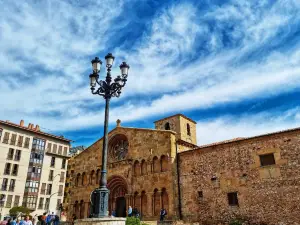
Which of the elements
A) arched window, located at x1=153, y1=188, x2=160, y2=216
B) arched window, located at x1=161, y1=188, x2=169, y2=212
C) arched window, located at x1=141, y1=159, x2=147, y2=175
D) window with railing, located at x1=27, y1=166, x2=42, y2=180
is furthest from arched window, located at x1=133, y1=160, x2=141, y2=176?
window with railing, located at x1=27, y1=166, x2=42, y2=180

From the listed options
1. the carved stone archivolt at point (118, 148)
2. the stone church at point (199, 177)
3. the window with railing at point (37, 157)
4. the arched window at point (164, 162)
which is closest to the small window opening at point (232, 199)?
the stone church at point (199, 177)

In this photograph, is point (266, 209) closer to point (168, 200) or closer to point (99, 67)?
point (168, 200)

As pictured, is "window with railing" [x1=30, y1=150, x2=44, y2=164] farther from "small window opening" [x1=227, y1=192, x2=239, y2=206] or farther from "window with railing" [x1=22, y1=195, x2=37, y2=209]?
"small window opening" [x1=227, y1=192, x2=239, y2=206]

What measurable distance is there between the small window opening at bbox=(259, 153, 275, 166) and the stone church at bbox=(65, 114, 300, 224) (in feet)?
0.04

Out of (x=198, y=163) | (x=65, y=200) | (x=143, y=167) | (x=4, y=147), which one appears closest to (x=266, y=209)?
(x=198, y=163)

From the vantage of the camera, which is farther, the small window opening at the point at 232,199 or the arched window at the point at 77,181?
the arched window at the point at 77,181

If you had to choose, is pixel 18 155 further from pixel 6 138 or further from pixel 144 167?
pixel 144 167

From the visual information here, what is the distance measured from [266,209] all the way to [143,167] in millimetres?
10115

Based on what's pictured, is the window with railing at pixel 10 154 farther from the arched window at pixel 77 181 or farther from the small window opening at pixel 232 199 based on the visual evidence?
the small window opening at pixel 232 199

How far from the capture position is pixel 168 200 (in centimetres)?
1986

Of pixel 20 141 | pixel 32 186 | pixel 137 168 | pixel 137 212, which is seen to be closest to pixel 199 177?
pixel 137 212

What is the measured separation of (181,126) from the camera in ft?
95.5

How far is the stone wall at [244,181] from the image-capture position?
1547 centimetres

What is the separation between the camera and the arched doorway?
23.4 metres
